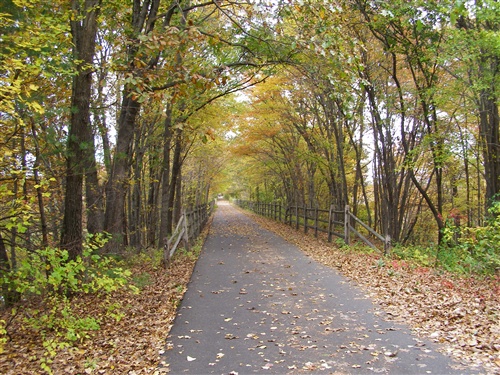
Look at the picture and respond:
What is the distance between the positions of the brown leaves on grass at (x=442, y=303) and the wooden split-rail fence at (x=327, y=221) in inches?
68.5

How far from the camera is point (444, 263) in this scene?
27.8 feet

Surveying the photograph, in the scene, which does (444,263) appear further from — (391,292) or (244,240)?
(244,240)

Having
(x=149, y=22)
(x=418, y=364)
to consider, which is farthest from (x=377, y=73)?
(x=418, y=364)

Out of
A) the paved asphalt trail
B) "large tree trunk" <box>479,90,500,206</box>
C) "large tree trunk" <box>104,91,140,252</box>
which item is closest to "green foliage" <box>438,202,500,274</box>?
the paved asphalt trail

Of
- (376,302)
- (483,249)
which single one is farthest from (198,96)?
(483,249)

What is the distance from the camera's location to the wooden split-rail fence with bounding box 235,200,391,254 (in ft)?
35.7

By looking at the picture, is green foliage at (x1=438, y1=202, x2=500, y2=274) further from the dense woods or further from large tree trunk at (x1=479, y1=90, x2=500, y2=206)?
large tree trunk at (x1=479, y1=90, x2=500, y2=206)

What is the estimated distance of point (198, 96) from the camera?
283 inches

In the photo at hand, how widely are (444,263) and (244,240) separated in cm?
821

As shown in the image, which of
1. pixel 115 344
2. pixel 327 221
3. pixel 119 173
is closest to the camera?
pixel 115 344

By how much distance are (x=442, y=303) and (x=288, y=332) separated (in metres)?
2.61

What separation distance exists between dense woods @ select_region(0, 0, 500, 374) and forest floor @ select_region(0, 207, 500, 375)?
800 mm

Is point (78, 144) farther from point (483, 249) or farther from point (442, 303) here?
point (483, 249)

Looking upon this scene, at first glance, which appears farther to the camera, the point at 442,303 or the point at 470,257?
the point at 470,257
